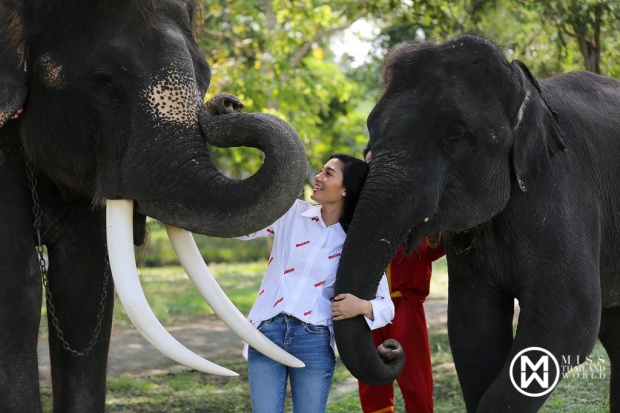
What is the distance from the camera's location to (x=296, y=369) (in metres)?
4.55

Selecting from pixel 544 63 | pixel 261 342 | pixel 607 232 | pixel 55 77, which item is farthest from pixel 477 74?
pixel 544 63

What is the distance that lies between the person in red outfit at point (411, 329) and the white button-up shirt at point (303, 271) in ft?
3.15

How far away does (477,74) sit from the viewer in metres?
4.64

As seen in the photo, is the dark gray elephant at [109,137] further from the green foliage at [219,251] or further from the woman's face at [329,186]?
the green foliage at [219,251]

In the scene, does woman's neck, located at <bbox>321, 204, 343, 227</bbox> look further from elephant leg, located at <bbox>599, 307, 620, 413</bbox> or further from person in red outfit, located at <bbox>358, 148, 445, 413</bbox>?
elephant leg, located at <bbox>599, 307, 620, 413</bbox>

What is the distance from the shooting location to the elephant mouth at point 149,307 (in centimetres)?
409

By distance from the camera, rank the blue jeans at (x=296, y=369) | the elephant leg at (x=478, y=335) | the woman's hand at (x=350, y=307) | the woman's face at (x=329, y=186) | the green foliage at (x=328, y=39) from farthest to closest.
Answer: the green foliage at (x=328, y=39), the elephant leg at (x=478, y=335), the woman's face at (x=329, y=186), the blue jeans at (x=296, y=369), the woman's hand at (x=350, y=307)

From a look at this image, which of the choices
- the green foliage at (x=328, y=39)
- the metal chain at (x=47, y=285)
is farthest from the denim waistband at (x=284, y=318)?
the green foliage at (x=328, y=39)

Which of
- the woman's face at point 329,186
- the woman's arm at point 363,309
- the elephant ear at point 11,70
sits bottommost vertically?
the woman's arm at point 363,309

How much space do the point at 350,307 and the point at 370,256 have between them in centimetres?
22

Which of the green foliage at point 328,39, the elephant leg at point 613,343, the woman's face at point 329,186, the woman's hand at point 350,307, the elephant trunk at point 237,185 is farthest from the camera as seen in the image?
the green foliage at point 328,39

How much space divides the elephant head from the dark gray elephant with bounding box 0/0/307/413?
46cm

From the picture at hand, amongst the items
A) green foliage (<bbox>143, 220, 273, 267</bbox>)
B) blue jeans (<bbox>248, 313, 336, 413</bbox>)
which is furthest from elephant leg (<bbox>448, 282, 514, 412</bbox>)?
green foliage (<bbox>143, 220, 273, 267</bbox>)

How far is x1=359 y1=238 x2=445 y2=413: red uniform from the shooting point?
5539 millimetres
